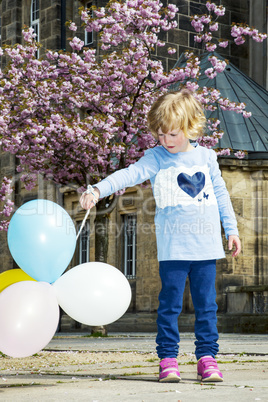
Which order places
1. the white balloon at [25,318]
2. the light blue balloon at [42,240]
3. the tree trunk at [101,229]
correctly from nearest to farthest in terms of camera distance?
1. the white balloon at [25,318]
2. the light blue balloon at [42,240]
3. the tree trunk at [101,229]

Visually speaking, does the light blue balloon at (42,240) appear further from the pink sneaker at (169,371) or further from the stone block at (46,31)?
the stone block at (46,31)

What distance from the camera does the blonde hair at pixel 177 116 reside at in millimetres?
4633

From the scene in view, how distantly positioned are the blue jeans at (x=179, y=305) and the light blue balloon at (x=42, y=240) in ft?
2.29

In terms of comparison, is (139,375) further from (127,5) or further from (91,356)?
(127,5)

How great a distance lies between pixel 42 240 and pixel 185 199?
3.20ft

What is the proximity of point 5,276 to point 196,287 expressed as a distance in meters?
1.20

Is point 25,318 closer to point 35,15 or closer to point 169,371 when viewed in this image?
point 169,371

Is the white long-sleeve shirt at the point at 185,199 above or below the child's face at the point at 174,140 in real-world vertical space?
below

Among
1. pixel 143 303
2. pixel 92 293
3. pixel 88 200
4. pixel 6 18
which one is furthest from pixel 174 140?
pixel 6 18

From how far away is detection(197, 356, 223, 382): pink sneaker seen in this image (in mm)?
4484

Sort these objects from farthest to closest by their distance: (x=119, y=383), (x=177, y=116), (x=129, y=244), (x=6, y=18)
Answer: (x=6, y=18), (x=129, y=244), (x=177, y=116), (x=119, y=383)

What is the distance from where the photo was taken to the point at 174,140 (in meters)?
4.73

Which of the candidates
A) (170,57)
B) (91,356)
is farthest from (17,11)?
(91,356)

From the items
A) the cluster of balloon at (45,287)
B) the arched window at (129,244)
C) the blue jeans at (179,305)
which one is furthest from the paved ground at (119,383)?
the arched window at (129,244)
